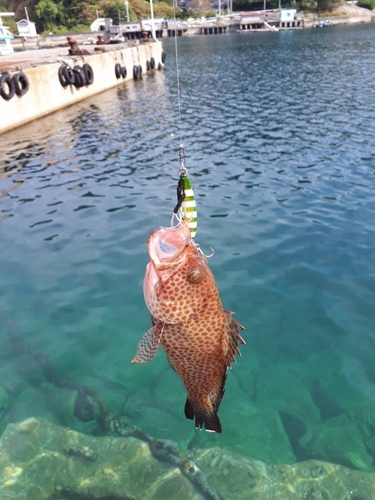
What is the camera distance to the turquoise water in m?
6.25

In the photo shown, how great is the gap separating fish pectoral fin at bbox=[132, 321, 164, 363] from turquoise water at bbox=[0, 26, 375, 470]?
111 inches

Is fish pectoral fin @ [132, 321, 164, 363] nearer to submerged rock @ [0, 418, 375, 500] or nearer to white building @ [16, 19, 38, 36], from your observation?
submerged rock @ [0, 418, 375, 500]

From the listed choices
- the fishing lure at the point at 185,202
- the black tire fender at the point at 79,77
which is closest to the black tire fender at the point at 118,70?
the black tire fender at the point at 79,77

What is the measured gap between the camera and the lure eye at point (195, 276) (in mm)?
3775

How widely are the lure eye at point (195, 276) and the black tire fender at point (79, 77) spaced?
3156 centimetres

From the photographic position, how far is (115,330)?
307 inches

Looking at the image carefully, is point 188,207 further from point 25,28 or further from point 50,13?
point 50,13

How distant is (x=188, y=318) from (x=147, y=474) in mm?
2848

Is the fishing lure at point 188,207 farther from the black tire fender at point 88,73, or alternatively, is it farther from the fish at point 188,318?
the black tire fender at point 88,73

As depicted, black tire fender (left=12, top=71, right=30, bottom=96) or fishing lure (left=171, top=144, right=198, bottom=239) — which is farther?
black tire fender (left=12, top=71, right=30, bottom=96)

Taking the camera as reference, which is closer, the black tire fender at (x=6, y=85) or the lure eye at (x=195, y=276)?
the lure eye at (x=195, y=276)

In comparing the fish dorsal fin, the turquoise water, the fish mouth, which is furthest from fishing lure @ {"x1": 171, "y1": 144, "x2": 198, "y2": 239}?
the turquoise water

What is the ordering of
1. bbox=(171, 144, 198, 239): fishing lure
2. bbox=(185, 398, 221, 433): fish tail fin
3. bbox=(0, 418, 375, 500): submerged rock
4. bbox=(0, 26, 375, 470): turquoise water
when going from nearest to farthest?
bbox=(185, 398, 221, 433): fish tail fin
bbox=(171, 144, 198, 239): fishing lure
bbox=(0, 418, 375, 500): submerged rock
bbox=(0, 26, 375, 470): turquoise water

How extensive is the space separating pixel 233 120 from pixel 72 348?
65.7 ft
